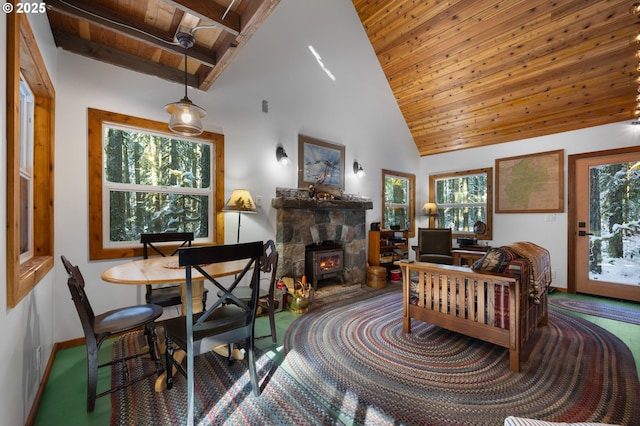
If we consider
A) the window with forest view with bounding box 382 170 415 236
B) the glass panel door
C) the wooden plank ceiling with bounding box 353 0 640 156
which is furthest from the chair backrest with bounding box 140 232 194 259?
the glass panel door

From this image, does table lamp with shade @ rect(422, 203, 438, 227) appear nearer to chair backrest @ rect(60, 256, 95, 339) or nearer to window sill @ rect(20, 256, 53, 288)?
chair backrest @ rect(60, 256, 95, 339)

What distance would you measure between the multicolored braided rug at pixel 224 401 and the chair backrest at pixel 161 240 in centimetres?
102

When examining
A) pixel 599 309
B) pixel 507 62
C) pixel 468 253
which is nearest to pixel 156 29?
pixel 507 62

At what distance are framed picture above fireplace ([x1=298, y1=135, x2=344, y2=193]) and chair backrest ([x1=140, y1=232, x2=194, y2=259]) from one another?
1.75 m

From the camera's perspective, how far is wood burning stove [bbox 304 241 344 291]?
12.8 feet

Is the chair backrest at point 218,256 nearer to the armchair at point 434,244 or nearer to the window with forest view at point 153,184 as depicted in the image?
the window with forest view at point 153,184

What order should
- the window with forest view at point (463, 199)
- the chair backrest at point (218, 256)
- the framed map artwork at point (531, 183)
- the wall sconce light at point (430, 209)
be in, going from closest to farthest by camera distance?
the chair backrest at point (218, 256), the framed map artwork at point (531, 183), the window with forest view at point (463, 199), the wall sconce light at point (430, 209)

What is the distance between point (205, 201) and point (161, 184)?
1.60 feet

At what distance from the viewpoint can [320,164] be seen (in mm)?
4266

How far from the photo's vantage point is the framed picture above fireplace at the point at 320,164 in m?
4.05

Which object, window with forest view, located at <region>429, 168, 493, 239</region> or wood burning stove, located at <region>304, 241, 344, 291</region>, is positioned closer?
wood burning stove, located at <region>304, 241, 344, 291</region>

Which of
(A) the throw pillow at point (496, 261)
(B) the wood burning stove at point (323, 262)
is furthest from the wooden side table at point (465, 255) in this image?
(A) the throw pillow at point (496, 261)

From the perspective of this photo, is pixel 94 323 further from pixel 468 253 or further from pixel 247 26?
pixel 468 253

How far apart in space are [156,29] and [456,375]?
3.67 metres
